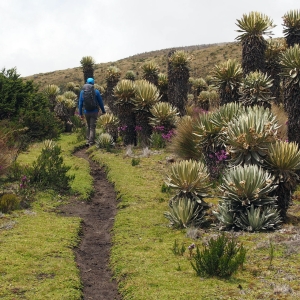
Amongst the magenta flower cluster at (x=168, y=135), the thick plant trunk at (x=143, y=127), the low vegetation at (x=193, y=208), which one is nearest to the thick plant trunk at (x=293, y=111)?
the low vegetation at (x=193, y=208)

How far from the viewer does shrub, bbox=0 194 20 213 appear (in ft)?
31.6

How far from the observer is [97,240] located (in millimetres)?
8773

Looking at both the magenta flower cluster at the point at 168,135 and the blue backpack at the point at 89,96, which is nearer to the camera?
the magenta flower cluster at the point at 168,135

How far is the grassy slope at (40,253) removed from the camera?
20.4 ft

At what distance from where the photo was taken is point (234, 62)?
14078mm

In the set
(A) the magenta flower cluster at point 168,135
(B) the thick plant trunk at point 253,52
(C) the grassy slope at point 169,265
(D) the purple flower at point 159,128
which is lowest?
(C) the grassy slope at point 169,265

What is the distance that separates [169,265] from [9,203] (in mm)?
4462

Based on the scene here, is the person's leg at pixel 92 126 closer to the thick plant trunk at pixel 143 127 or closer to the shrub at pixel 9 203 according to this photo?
the thick plant trunk at pixel 143 127

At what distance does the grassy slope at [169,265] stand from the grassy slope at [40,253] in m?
0.83

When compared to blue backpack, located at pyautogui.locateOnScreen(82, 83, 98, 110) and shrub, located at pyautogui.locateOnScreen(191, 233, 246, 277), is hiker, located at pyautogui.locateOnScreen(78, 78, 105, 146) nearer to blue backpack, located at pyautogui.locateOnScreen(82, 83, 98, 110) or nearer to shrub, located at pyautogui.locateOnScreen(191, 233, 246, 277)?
blue backpack, located at pyautogui.locateOnScreen(82, 83, 98, 110)

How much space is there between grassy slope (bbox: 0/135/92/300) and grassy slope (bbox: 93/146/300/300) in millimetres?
828

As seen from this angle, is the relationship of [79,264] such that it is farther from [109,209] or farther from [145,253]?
[109,209]

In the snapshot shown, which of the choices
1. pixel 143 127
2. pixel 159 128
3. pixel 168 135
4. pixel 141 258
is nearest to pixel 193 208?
pixel 141 258

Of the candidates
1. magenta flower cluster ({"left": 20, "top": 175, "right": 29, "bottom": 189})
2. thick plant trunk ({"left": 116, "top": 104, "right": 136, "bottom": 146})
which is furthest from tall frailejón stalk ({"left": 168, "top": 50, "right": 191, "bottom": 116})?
magenta flower cluster ({"left": 20, "top": 175, "right": 29, "bottom": 189})
